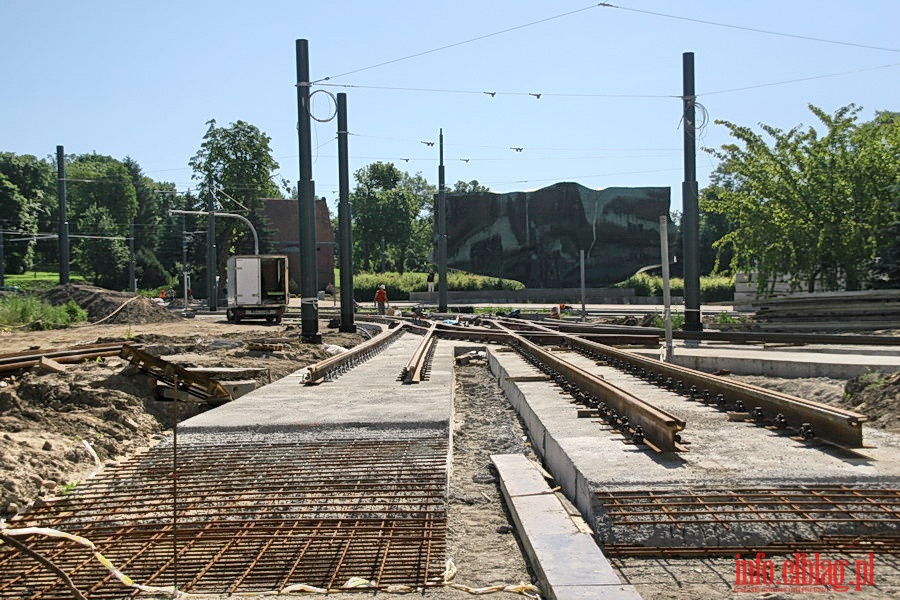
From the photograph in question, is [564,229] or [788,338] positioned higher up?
[564,229]

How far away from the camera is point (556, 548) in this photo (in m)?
5.23

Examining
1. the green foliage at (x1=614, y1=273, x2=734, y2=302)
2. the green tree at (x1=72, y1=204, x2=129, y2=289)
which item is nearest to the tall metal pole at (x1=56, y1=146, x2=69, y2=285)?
the green foliage at (x1=614, y1=273, x2=734, y2=302)

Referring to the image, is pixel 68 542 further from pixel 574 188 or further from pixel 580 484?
pixel 574 188

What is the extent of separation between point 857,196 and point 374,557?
26.3 meters

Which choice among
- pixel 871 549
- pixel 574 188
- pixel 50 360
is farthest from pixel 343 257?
pixel 574 188

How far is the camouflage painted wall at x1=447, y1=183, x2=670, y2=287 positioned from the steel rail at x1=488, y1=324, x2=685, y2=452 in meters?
57.5

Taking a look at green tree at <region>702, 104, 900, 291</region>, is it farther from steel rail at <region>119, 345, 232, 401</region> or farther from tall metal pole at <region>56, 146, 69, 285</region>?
tall metal pole at <region>56, 146, 69, 285</region>

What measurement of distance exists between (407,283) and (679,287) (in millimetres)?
20680

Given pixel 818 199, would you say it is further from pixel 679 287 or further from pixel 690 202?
pixel 679 287

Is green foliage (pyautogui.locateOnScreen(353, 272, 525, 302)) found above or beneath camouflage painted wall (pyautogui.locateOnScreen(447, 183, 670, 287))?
beneath

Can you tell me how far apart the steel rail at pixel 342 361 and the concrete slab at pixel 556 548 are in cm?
664

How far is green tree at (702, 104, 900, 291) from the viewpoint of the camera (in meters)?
27.5

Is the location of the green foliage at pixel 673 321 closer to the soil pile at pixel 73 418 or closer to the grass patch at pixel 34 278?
the soil pile at pixel 73 418

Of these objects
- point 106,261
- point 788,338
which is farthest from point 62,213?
point 106,261
